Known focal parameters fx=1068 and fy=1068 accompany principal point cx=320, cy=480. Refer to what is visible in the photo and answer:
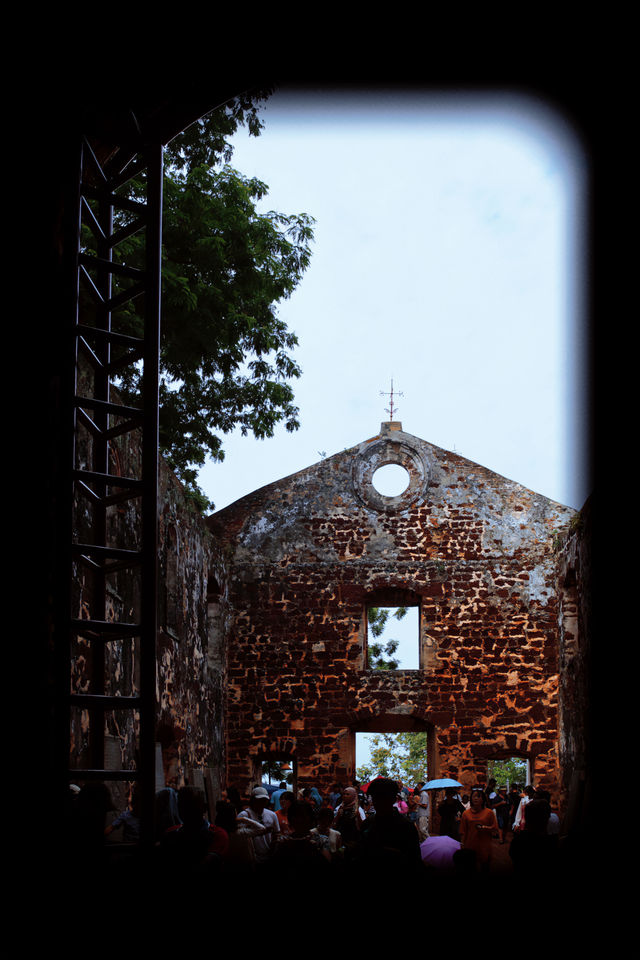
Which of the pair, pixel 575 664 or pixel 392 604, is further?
pixel 392 604

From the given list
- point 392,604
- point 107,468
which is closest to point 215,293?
point 392,604

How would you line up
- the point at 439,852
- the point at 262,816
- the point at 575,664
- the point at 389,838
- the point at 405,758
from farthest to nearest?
the point at 405,758
the point at 575,664
the point at 262,816
the point at 439,852
the point at 389,838

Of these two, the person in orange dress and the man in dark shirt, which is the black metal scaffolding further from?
the person in orange dress

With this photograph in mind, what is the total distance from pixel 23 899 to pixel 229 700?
13300 mm

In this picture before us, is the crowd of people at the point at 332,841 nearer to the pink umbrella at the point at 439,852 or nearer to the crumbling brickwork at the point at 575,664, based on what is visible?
the pink umbrella at the point at 439,852

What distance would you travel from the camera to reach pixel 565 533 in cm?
1720

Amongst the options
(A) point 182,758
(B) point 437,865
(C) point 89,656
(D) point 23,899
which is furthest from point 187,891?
(A) point 182,758

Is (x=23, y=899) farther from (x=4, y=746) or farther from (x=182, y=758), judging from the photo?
(x=182, y=758)

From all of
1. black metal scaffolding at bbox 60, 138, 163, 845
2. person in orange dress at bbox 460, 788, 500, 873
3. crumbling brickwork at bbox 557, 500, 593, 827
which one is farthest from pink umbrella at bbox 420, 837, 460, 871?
A: crumbling brickwork at bbox 557, 500, 593, 827

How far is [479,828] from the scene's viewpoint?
8.26 m

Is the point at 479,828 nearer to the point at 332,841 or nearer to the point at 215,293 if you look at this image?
the point at 332,841

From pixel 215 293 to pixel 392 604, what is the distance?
6100 millimetres

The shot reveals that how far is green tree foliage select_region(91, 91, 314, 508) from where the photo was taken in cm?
1595

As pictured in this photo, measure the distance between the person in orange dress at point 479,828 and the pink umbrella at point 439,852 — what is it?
1.72 metres
